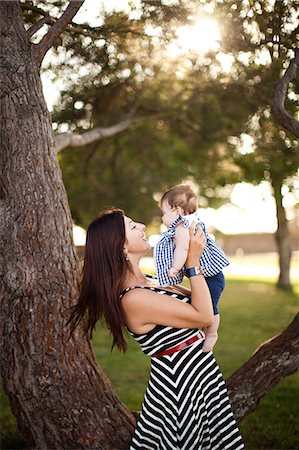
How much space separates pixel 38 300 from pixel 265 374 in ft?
5.11

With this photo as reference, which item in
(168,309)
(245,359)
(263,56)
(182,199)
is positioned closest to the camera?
(168,309)

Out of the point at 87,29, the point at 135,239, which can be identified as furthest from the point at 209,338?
the point at 87,29

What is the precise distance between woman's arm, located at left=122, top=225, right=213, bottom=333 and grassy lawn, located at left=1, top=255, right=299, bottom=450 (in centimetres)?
250

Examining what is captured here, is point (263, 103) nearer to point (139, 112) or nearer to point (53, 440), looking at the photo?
point (139, 112)

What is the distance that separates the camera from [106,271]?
3.19 metres

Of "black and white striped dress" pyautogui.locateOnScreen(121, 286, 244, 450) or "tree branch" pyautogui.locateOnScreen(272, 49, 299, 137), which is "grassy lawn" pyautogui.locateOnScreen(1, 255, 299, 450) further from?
"tree branch" pyautogui.locateOnScreen(272, 49, 299, 137)

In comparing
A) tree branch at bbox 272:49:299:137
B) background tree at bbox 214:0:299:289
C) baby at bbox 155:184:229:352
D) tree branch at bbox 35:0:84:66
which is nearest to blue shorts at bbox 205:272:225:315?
baby at bbox 155:184:229:352

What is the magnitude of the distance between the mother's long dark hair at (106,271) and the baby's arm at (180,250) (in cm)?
24

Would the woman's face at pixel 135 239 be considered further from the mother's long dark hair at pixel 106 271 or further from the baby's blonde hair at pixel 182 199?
the baby's blonde hair at pixel 182 199

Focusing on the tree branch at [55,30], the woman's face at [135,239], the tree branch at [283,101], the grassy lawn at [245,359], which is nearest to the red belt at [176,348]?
the woman's face at [135,239]

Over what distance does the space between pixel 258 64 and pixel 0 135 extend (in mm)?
2242

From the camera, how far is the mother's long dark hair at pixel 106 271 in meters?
3.15

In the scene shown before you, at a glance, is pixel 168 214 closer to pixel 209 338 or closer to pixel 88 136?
pixel 209 338

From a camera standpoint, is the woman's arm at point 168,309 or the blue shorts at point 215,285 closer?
the woman's arm at point 168,309
